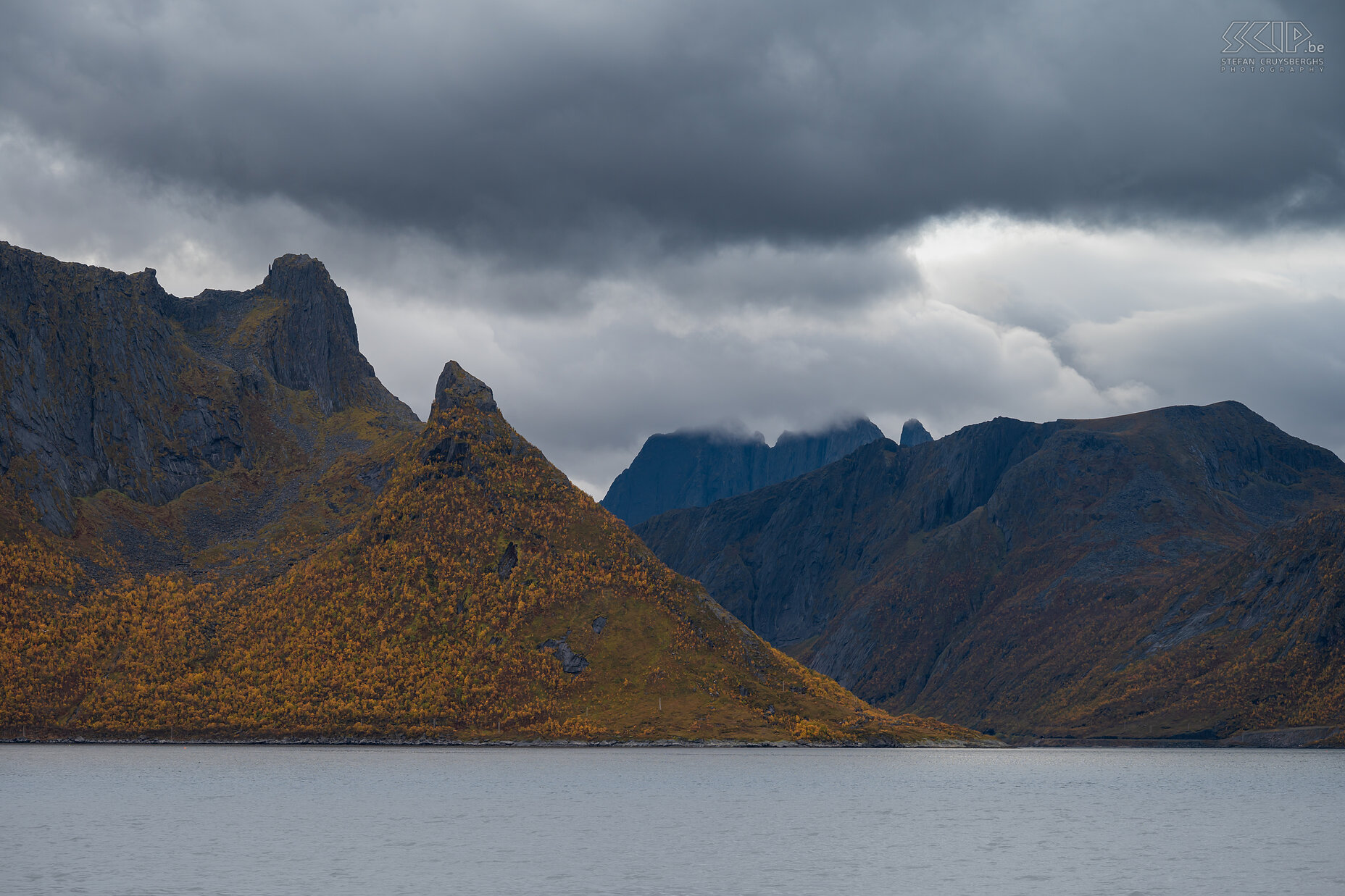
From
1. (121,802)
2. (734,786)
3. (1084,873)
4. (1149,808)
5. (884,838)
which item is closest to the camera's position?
(1084,873)

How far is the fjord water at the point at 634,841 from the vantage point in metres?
87.1

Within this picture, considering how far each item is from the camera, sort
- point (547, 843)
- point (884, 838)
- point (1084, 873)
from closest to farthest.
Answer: point (1084, 873) → point (547, 843) → point (884, 838)

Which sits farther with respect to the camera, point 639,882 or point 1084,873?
point 1084,873

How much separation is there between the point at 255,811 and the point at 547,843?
45504mm

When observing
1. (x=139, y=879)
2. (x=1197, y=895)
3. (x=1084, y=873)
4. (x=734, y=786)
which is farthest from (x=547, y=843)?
(x=734, y=786)

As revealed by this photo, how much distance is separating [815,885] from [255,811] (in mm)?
78198

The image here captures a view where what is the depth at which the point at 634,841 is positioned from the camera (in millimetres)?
113500

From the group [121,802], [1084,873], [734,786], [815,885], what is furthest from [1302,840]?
[121,802]

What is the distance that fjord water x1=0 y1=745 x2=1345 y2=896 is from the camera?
8706 centimetres

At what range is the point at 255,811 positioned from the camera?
138 meters

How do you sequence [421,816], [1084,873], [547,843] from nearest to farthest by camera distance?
[1084,873]
[547,843]
[421,816]

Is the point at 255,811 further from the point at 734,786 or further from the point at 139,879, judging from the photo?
the point at 734,786

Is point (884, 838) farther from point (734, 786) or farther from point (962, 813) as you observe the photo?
point (734, 786)

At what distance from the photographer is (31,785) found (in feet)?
563
